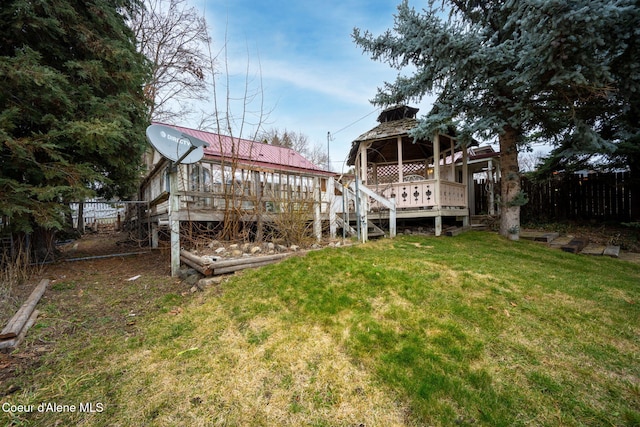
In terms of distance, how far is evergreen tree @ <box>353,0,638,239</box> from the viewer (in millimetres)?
4379

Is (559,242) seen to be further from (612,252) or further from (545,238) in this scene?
(612,252)

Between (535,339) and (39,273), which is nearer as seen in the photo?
(535,339)

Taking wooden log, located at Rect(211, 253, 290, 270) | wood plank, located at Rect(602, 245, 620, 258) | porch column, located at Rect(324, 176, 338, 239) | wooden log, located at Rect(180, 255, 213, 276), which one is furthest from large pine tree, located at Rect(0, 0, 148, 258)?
wood plank, located at Rect(602, 245, 620, 258)

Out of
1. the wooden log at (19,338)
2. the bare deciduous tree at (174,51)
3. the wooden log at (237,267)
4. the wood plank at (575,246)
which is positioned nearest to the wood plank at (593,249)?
the wood plank at (575,246)

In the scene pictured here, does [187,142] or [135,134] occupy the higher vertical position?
[135,134]

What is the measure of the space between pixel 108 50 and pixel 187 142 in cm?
338

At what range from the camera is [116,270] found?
534cm

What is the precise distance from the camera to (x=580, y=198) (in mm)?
8727

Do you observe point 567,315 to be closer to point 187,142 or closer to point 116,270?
point 187,142

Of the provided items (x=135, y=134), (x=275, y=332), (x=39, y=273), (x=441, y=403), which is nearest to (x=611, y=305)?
(x=441, y=403)

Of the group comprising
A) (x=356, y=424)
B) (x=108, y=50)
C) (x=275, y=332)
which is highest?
(x=108, y=50)

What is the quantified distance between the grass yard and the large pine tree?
1.98 m

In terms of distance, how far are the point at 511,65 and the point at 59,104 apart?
9.68 metres

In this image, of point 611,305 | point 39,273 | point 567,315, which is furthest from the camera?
point 39,273
